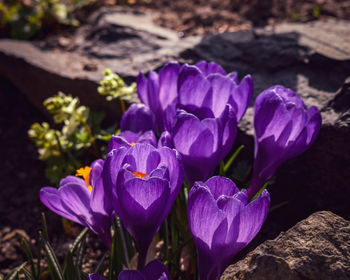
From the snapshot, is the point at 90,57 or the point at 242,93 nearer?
the point at 242,93

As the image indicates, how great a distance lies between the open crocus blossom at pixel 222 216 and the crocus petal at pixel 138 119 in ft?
1.60

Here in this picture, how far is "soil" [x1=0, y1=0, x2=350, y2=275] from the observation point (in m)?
2.46

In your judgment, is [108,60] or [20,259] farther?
[108,60]

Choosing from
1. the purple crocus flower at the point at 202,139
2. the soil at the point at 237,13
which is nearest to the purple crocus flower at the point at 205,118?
the purple crocus flower at the point at 202,139

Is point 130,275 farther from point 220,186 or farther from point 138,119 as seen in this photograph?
point 138,119

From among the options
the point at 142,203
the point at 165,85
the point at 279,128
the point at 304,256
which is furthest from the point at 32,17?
the point at 304,256

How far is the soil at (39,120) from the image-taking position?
246 centimetres

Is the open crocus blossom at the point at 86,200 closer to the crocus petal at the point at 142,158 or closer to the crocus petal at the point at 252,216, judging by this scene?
the crocus petal at the point at 142,158

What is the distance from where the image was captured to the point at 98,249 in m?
2.34

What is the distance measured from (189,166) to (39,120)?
90.1 inches

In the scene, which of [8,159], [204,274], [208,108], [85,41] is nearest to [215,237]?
[204,274]

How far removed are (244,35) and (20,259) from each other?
2.10 metres

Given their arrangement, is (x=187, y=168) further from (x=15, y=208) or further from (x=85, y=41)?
(x=85, y=41)

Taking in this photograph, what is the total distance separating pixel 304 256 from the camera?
1184 millimetres
